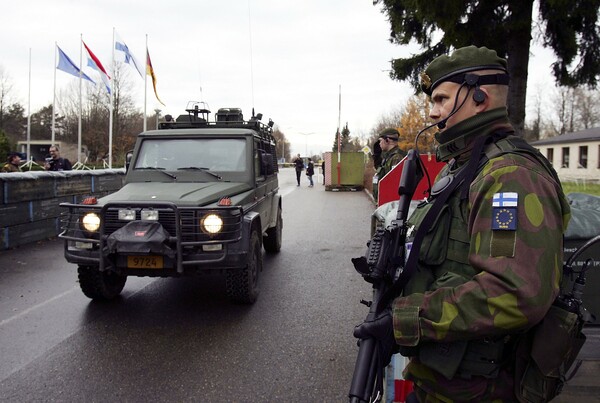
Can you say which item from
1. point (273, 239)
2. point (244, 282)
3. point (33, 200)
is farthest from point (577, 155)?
point (244, 282)

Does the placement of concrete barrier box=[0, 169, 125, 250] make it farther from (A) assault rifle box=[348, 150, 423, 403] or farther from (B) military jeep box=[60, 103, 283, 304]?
(A) assault rifle box=[348, 150, 423, 403]

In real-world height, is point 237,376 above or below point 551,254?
below

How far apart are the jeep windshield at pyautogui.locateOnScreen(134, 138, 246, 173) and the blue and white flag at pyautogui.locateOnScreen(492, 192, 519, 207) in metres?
4.82

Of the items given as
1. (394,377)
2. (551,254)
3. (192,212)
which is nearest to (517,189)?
(551,254)

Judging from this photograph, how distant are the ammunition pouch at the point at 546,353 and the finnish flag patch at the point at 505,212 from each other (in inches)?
14.0

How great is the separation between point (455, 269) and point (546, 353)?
0.37 metres

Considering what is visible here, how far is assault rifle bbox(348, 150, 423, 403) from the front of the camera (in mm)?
1498

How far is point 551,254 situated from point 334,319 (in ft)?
12.5

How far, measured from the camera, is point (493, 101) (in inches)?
64.2

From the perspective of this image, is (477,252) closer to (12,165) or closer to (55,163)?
(12,165)

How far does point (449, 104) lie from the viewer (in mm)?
1682

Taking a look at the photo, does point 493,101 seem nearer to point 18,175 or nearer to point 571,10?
point 571,10

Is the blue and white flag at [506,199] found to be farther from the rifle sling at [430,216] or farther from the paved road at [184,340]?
the paved road at [184,340]

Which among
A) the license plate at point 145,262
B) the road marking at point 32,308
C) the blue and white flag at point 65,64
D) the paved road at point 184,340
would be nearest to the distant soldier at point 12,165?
the paved road at point 184,340
